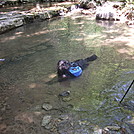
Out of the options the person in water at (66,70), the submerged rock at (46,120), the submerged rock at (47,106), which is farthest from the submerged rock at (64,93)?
the submerged rock at (46,120)

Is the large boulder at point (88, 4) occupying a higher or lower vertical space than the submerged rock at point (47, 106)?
higher

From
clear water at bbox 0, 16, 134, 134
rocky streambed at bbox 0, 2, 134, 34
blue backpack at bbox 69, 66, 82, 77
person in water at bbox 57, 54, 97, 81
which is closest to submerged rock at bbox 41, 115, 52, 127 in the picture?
clear water at bbox 0, 16, 134, 134

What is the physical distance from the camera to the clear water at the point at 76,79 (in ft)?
12.5

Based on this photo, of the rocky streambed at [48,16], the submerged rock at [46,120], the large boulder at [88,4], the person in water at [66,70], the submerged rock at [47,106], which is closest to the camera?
the submerged rock at [46,120]

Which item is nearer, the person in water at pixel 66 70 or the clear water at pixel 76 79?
the clear water at pixel 76 79

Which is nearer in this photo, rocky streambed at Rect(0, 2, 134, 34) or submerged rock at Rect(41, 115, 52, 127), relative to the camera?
submerged rock at Rect(41, 115, 52, 127)

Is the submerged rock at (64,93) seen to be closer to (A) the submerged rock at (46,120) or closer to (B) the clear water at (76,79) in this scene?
(B) the clear water at (76,79)

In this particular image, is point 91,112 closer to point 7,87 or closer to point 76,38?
point 7,87

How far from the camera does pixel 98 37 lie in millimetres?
8664

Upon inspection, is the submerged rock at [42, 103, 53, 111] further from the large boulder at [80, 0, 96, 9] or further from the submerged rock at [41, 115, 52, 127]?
the large boulder at [80, 0, 96, 9]

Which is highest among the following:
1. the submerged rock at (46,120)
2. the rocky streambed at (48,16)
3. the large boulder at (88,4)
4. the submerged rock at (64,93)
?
the large boulder at (88,4)

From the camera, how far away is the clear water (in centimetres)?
380

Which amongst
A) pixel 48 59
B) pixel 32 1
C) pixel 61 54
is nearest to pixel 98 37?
pixel 61 54

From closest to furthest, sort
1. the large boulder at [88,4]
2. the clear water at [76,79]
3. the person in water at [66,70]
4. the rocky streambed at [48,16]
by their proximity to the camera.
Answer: the clear water at [76,79] → the person in water at [66,70] → the rocky streambed at [48,16] → the large boulder at [88,4]
